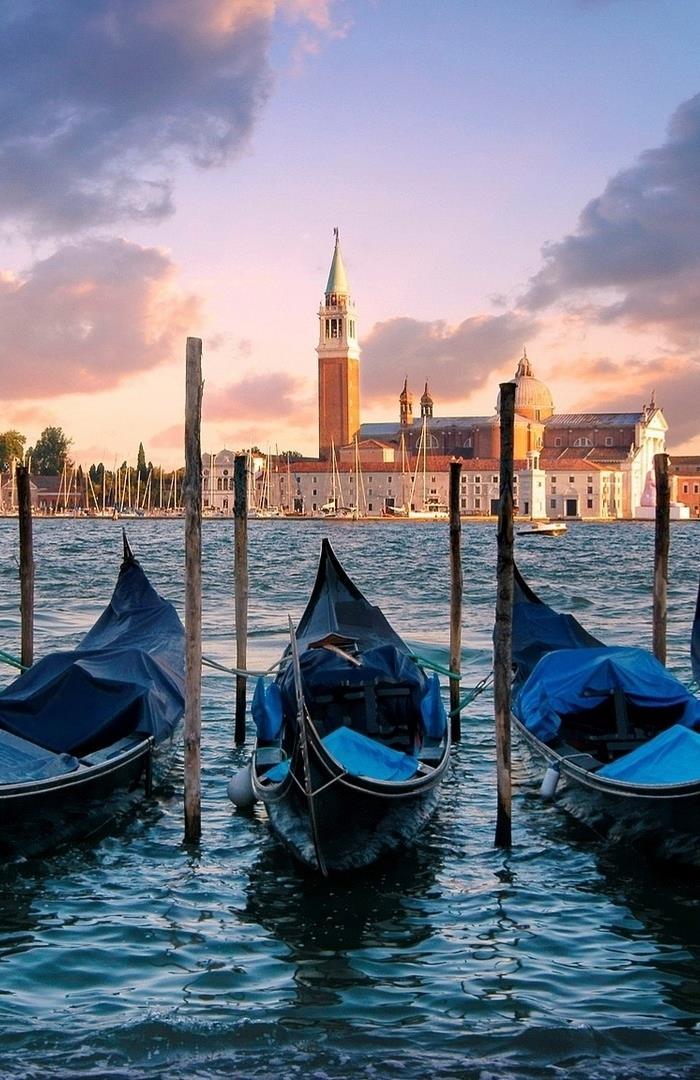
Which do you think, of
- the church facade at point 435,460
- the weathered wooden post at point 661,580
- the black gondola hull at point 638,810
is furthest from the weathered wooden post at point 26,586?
the church facade at point 435,460

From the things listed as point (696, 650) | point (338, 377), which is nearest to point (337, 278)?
point (338, 377)

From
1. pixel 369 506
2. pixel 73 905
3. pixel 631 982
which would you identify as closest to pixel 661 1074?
pixel 631 982

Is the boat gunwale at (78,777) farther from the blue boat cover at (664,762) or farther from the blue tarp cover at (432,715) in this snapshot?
the blue boat cover at (664,762)

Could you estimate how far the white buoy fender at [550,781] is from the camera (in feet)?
22.1

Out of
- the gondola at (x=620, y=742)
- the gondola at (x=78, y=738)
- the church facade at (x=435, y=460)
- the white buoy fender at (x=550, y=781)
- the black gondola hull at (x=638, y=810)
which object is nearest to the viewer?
the black gondola hull at (x=638, y=810)

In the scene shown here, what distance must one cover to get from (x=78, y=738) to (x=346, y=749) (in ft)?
5.46

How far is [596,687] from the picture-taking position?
7.01 metres

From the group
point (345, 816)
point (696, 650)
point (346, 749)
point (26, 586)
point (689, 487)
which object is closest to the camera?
point (345, 816)

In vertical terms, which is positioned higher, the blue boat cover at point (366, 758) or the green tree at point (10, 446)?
the green tree at point (10, 446)

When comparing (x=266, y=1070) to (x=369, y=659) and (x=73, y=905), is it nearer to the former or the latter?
(x=73, y=905)

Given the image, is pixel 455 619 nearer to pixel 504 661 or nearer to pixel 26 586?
pixel 504 661

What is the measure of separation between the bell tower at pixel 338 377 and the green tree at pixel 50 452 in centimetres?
2184

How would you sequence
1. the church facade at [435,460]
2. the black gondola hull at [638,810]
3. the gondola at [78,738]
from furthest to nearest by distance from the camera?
the church facade at [435,460], the gondola at [78,738], the black gondola hull at [638,810]

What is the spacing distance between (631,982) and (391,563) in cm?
2966
